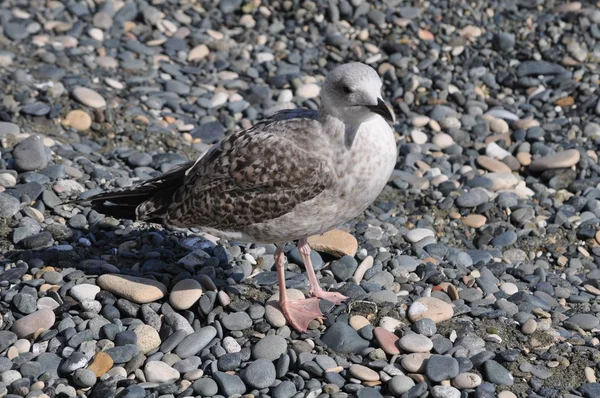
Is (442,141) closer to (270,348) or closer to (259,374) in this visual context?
(270,348)

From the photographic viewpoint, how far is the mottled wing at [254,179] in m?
5.59

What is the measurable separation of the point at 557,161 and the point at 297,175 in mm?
3733

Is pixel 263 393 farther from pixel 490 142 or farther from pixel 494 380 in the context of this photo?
pixel 490 142

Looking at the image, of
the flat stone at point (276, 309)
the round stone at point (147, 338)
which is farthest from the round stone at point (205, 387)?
Result: the flat stone at point (276, 309)

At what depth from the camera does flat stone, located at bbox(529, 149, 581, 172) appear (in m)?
8.45

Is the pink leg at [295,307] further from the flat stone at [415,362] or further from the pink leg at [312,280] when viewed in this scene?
the flat stone at [415,362]

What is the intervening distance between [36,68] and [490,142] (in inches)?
179

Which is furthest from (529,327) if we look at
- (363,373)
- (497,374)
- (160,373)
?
(160,373)

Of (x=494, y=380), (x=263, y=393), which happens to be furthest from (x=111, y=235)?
(x=494, y=380)

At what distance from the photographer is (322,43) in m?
10.5

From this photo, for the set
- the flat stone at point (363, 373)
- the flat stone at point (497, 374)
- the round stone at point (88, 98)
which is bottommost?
the round stone at point (88, 98)

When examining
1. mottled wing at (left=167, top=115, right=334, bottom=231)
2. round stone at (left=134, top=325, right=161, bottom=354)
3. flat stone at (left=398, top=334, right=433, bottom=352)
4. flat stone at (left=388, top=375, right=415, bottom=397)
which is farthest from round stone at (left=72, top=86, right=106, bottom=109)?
flat stone at (left=388, top=375, right=415, bottom=397)

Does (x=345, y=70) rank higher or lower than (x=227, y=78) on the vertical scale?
higher

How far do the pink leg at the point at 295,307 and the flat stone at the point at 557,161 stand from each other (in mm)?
3247
